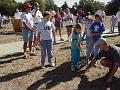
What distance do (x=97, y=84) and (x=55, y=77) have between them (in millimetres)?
1338

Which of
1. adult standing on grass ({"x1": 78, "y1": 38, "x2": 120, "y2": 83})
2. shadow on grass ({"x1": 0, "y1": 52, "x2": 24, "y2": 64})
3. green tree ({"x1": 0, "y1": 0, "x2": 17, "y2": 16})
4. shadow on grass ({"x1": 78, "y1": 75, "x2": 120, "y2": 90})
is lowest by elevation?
shadow on grass ({"x1": 78, "y1": 75, "x2": 120, "y2": 90})

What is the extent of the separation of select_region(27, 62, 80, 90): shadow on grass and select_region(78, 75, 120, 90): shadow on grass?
0.55 meters

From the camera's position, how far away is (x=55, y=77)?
1018cm

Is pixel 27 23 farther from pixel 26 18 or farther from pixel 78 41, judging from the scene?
pixel 78 41

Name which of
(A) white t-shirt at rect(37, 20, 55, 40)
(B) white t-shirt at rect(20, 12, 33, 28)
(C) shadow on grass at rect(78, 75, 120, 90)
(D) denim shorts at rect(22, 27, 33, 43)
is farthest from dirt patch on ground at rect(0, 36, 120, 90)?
(B) white t-shirt at rect(20, 12, 33, 28)

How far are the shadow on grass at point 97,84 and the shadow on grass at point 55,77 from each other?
1.80 ft

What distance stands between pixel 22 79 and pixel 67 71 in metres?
1.42

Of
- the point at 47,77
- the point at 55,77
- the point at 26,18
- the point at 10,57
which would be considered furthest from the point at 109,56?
the point at 10,57

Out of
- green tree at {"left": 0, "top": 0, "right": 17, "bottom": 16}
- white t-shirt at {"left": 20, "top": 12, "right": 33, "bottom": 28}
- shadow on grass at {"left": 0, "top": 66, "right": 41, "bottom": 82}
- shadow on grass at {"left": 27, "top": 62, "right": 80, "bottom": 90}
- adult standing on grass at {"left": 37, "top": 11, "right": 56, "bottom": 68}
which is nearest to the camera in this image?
shadow on grass at {"left": 27, "top": 62, "right": 80, "bottom": 90}

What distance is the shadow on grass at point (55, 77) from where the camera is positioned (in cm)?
958

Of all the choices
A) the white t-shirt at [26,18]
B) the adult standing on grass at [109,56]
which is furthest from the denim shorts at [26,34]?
the adult standing on grass at [109,56]

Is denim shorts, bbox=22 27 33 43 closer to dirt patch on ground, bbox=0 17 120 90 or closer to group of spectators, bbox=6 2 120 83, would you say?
group of spectators, bbox=6 2 120 83

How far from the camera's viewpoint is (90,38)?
10.9 metres

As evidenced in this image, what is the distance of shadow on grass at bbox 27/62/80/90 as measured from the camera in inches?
377
